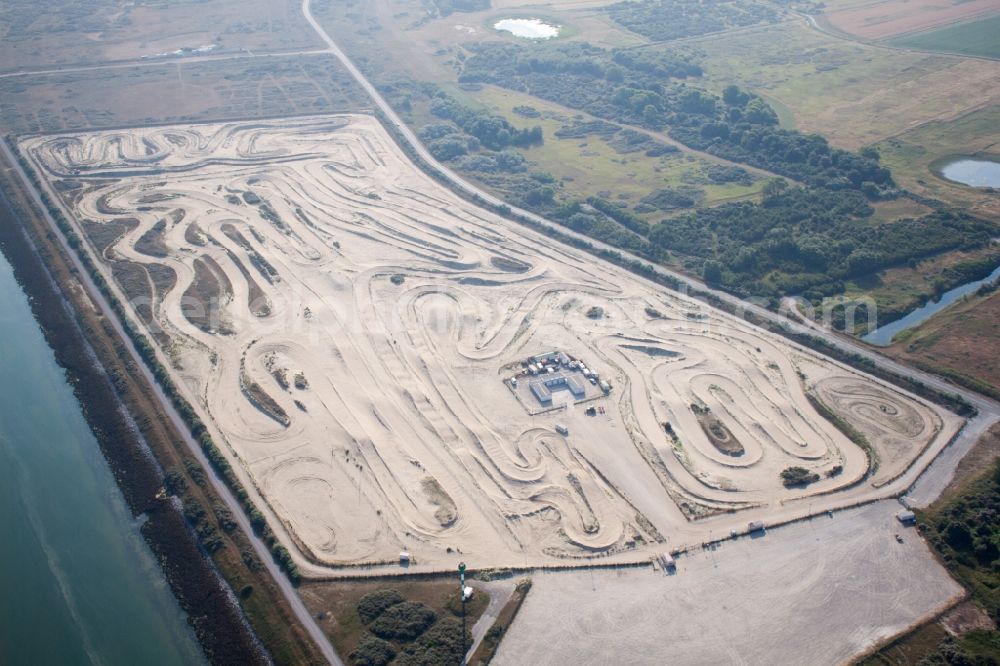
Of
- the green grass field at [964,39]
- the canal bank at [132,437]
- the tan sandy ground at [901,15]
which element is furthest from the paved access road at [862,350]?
the tan sandy ground at [901,15]

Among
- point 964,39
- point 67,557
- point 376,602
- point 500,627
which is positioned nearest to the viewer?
point 500,627

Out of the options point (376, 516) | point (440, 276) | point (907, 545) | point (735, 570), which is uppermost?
point (440, 276)

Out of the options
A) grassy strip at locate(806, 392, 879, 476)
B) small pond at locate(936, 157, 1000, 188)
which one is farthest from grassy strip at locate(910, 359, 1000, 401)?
small pond at locate(936, 157, 1000, 188)

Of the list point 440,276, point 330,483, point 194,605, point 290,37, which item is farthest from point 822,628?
point 290,37

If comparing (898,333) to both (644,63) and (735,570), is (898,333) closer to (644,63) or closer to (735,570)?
(735,570)

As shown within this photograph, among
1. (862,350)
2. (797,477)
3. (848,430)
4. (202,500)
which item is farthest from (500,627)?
(862,350)

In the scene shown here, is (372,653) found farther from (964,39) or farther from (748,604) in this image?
(964,39)
